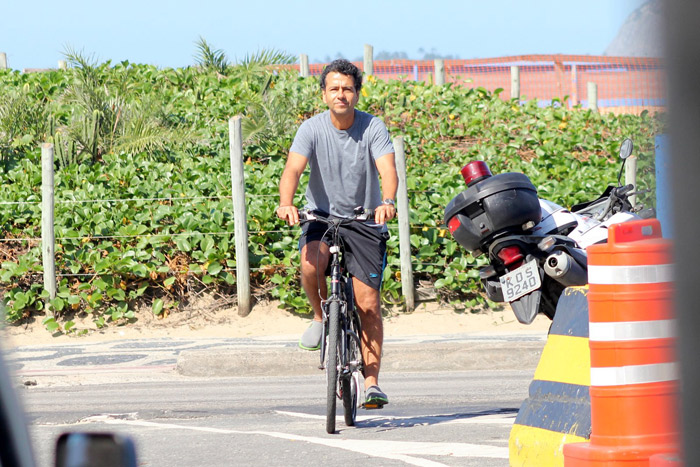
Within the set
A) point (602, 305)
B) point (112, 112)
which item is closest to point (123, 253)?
point (112, 112)

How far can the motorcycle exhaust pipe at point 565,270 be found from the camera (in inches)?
195

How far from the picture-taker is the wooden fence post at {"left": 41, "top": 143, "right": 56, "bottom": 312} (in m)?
10.6

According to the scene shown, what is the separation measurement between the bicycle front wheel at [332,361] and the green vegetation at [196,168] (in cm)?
502

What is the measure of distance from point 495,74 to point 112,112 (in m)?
9.85

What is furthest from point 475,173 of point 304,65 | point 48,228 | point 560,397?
point 304,65

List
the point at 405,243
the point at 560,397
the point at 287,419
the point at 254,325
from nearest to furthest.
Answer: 1. the point at 560,397
2. the point at 287,419
3. the point at 254,325
4. the point at 405,243

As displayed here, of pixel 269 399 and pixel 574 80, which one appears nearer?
pixel 269 399

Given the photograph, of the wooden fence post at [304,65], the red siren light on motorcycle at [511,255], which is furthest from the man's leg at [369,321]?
the wooden fence post at [304,65]

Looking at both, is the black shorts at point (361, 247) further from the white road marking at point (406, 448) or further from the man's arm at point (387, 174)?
the white road marking at point (406, 448)

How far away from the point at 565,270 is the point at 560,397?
2.78 feet

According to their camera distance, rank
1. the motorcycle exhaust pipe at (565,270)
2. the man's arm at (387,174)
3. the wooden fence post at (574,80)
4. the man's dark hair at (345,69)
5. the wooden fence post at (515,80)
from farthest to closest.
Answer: the wooden fence post at (574,80), the wooden fence post at (515,80), the man's dark hair at (345,69), the man's arm at (387,174), the motorcycle exhaust pipe at (565,270)

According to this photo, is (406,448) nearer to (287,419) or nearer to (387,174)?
(287,419)

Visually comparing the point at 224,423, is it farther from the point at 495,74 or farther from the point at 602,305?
the point at 495,74

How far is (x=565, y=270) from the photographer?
4.94 m
